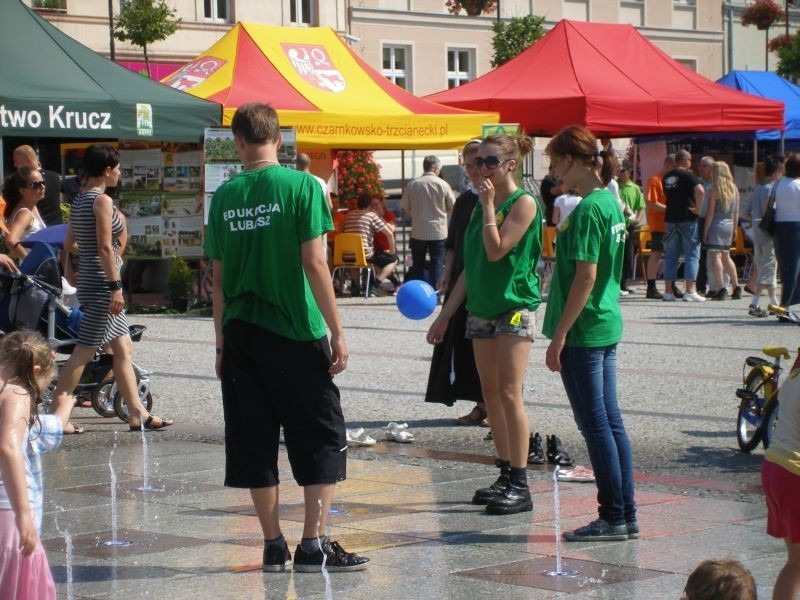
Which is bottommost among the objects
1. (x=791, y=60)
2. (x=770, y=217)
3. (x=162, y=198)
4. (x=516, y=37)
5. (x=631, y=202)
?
(x=770, y=217)

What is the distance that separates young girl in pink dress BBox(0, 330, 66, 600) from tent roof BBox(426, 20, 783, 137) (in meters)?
15.3

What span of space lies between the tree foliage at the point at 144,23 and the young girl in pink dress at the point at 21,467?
90.8 feet

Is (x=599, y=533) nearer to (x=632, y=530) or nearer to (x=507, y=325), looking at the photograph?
(x=632, y=530)

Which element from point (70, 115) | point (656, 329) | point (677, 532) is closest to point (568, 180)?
point (677, 532)

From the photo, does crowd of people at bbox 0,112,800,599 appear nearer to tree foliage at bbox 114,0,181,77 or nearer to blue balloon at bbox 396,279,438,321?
blue balloon at bbox 396,279,438,321

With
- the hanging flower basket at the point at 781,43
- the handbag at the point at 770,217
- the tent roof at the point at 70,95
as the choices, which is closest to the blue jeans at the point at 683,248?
the handbag at the point at 770,217

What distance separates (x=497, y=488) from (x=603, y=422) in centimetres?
85

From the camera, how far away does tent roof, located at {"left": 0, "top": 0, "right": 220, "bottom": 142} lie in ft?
40.0

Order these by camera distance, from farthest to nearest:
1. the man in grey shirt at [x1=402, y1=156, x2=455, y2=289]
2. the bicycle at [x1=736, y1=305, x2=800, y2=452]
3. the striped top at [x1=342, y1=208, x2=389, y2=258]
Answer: the striped top at [x1=342, y1=208, x2=389, y2=258]
the man in grey shirt at [x1=402, y1=156, x2=455, y2=289]
the bicycle at [x1=736, y1=305, x2=800, y2=452]

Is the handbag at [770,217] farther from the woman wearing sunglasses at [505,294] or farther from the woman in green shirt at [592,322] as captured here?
the woman in green shirt at [592,322]

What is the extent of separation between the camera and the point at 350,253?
64.5ft

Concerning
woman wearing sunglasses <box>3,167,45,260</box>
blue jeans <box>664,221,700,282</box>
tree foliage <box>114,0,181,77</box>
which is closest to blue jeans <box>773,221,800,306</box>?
blue jeans <box>664,221,700,282</box>

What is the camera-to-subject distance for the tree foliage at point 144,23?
31.5 m

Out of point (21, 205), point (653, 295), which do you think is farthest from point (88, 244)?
point (653, 295)
